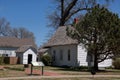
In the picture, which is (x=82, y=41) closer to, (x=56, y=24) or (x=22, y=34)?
(x=56, y=24)

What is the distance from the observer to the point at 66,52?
155 ft

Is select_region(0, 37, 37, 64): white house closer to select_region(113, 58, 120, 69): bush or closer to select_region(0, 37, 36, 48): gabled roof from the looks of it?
select_region(0, 37, 36, 48): gabled roof

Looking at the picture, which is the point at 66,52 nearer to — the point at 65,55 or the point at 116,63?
the point at 65,55

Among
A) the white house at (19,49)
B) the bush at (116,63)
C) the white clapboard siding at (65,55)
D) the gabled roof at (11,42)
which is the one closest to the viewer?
the bush at (116,63)

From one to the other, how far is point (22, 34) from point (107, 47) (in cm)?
8132

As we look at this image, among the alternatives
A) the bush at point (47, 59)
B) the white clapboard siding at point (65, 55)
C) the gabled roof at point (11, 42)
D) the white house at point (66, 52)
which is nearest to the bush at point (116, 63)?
the white house at point (66, 52)

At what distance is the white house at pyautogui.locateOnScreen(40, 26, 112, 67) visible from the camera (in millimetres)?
44491

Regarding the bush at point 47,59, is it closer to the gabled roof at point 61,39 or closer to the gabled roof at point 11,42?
the gabled roof at point 61,39

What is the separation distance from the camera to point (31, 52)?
2473 inches

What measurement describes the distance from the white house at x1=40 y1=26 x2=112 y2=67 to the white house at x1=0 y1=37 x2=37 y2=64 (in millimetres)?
9588

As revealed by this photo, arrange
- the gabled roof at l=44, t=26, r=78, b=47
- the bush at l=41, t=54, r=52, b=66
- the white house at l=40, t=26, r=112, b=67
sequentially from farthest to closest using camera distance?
the bush at l=41, t=54, r=52, b=66, the gabled roof at l=44, t=26, r=78, b=47, the white house at l=40, t=26, r=112, b=67

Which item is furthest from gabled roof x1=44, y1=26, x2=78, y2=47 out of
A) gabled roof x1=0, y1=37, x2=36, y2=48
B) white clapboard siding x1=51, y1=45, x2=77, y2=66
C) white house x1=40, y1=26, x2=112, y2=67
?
gabled roof x1=0, y1=37, x2=36, y2=48

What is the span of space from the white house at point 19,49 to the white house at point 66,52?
9.59 meters

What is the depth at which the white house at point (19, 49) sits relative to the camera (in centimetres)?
6269
